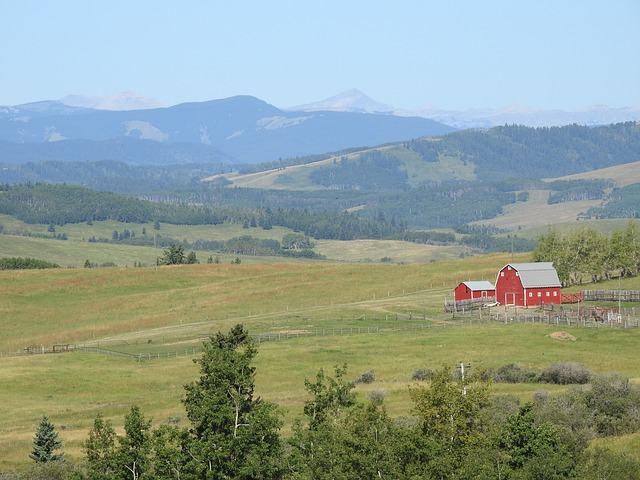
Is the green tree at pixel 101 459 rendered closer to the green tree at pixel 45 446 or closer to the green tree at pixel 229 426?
the green tree at pixel 229 426

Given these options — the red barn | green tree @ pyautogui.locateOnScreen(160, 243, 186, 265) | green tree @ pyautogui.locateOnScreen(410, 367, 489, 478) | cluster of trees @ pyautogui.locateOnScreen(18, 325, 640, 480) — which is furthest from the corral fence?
green tree @ pyautogui.locateOnScreen(160, 243, 186, 265)

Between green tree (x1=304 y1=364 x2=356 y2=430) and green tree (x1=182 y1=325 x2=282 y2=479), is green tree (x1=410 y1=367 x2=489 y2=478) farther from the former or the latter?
green tree (x1=182 y1=325 x2=282 y2=479)

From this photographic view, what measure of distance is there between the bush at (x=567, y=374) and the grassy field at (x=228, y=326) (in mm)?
1913

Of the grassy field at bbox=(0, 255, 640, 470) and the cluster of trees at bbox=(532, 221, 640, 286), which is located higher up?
the cluster of trees at bbox=(532, 221, 640, 286)

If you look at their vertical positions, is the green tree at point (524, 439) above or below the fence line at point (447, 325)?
below

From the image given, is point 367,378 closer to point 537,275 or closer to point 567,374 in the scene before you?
point 567,374

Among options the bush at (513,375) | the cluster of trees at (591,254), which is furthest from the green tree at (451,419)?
the cluster of trees at (591,254)

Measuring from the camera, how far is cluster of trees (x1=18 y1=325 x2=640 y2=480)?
35.2 m

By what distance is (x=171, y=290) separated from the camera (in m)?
140

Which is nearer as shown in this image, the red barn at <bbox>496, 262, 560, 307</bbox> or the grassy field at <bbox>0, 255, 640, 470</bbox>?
the grassy field at <bbox>0, 255, 640, 470</bbox>

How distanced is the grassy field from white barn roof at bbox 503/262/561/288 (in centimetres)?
946

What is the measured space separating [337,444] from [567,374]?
33685 mm

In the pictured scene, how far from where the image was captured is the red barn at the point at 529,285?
10981 cm

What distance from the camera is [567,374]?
66.4 meters
